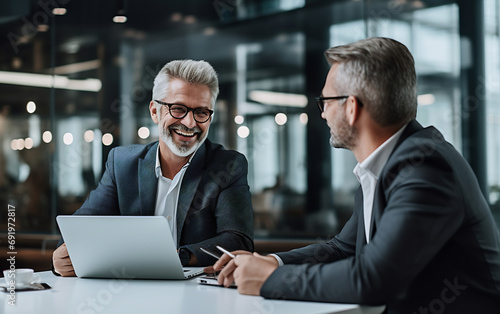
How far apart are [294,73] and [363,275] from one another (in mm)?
4862

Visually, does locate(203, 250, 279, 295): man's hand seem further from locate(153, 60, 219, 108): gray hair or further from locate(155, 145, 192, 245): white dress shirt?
locate(153, 60, 219, 108): gray hair

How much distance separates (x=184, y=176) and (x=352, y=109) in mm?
1020

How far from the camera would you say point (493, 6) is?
16.4 ft

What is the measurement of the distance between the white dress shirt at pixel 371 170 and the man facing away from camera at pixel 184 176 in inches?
28.5

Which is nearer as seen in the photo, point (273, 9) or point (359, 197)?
point (359, 197)

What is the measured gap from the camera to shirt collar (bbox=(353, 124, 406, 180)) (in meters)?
1.78

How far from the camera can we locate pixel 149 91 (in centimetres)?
634

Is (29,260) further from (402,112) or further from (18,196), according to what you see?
(402,112)

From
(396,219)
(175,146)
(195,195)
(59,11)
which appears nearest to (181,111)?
(175,146)

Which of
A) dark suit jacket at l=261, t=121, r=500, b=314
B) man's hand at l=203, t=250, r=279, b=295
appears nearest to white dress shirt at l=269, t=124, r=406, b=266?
dark suit jacket at l=261, t=121, r=500, b=314

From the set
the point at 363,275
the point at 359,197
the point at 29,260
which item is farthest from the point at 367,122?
the point at 29,260

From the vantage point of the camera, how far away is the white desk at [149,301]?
1.48 m

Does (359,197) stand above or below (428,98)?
below

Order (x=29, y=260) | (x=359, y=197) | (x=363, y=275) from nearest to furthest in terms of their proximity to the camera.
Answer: (x=363, y=275) → (x=359, y=197) → (x=29, y=260)
